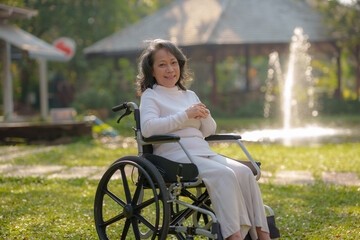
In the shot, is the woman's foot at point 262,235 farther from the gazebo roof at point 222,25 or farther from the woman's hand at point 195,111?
the gazebo roof at point 222,25

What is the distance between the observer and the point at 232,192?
10.6 feet

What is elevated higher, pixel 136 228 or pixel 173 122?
pixel 173 122

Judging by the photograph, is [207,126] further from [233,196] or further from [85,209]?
[85,209]

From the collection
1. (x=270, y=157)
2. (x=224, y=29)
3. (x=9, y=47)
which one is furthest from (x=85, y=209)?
(x=224, y=29)

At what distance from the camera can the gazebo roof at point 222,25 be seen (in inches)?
813

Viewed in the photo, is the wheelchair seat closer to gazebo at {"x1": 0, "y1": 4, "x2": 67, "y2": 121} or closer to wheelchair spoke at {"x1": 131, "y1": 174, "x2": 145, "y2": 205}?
wheelchair spoke at {"x1": 131, "y1": 174, "x2": 145, "y2": 205}

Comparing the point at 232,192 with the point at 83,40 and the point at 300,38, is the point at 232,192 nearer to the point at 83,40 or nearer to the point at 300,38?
the point at 300,38

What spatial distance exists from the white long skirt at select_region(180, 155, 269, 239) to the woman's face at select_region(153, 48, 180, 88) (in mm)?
655

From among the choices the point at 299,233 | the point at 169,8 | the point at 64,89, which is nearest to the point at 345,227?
the point at 299,233

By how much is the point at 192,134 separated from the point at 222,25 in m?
18.1

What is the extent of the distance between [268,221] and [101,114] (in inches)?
637

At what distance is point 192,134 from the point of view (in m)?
3.71

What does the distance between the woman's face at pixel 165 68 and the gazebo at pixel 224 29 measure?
16.3 metres

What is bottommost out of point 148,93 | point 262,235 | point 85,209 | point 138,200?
point 85,209
